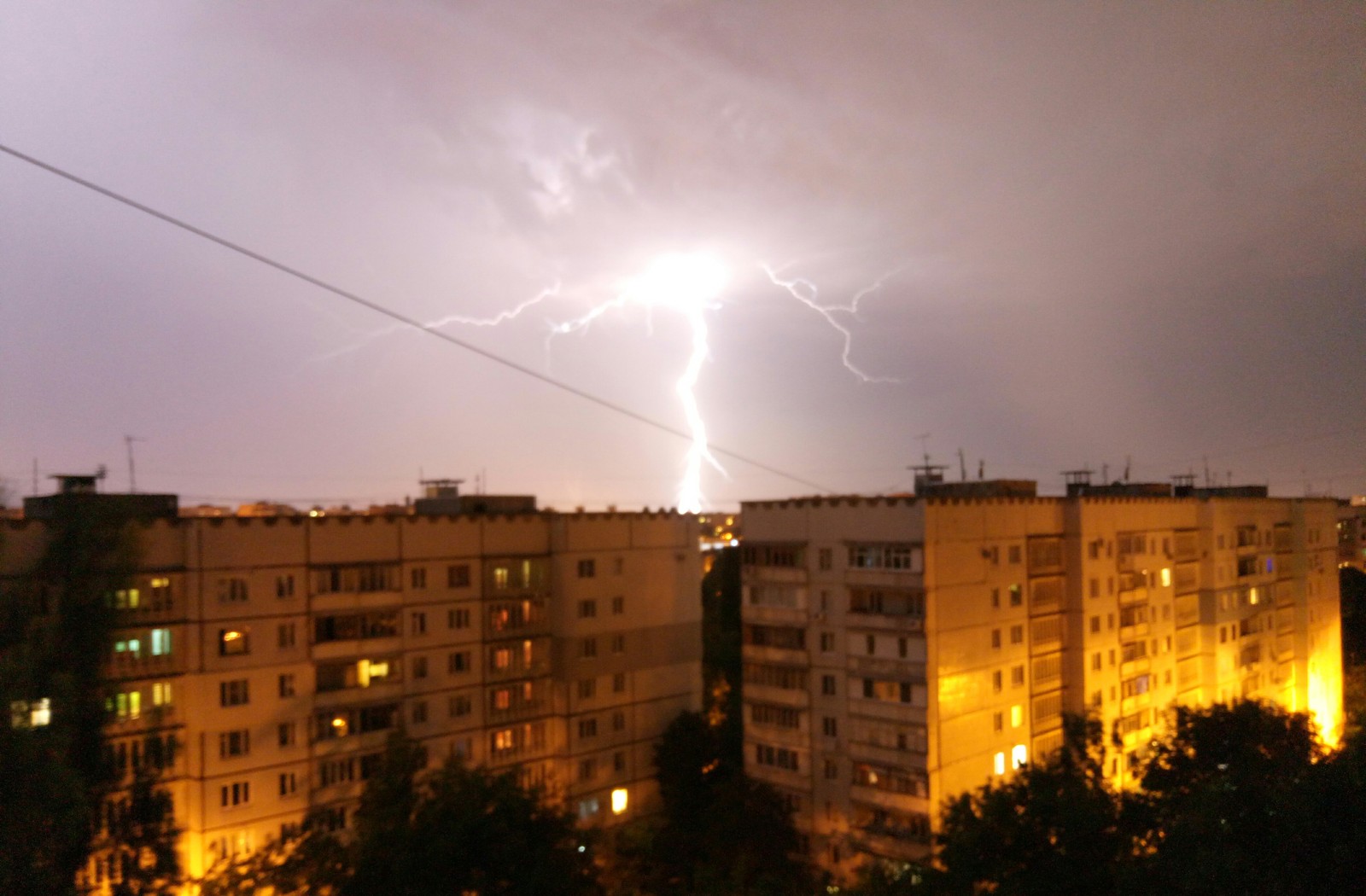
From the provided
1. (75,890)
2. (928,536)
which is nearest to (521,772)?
(928,536)

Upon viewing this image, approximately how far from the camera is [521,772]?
25281mm

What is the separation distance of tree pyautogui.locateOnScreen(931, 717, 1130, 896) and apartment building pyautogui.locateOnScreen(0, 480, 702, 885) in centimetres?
1044

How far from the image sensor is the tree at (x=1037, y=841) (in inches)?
495

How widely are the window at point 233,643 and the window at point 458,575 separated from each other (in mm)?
5233

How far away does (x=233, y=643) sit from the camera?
2044cm

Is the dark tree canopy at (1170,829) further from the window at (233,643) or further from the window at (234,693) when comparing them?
the window at (233,643)

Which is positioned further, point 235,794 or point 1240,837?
point 235,794

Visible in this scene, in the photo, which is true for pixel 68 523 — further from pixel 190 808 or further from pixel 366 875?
pixel 190 808

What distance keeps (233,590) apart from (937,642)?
638 inches

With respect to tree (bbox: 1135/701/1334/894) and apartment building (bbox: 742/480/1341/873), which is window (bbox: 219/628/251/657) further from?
tree (bbox: 1135/701/1334/894)

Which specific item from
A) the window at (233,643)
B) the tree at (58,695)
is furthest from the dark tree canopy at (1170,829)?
the window at (233,643)

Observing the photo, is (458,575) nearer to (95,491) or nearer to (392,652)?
(392,652)

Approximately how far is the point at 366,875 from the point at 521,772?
44.6 feet

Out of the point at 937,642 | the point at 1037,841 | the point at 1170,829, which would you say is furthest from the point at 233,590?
the point at 1170,829
